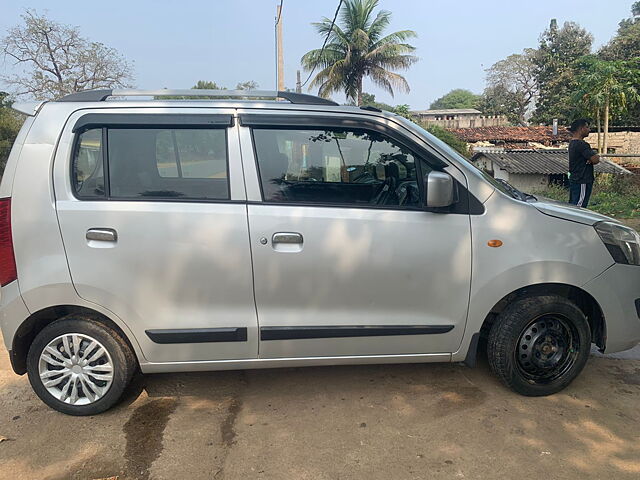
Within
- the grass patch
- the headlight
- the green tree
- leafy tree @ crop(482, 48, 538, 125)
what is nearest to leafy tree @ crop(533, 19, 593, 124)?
leafy tree @ crop(482, 48, 538, 125)

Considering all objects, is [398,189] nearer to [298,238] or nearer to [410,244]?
[410,244]

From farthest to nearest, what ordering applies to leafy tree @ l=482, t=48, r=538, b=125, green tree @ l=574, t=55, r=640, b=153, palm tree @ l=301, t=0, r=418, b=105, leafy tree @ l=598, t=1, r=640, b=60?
leafy tree @ l=482, t=48, r=538, b=125 < leafy tree @ l=598, t=1, r=640, b=60 < palm tree @ l=301, t=0, r=418, b=105 < green tree @ l=574, t=55, r=640, b=153

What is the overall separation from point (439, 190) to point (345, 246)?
2.06ft

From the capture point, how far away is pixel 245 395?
332cm

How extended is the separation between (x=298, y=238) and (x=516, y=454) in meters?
1.67

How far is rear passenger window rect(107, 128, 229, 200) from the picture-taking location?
114 inches

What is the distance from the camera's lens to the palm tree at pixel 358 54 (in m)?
26.9

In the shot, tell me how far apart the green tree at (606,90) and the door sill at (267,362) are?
74.9 feet

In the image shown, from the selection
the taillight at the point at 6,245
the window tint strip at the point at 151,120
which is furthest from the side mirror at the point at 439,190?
the taillight at the point at 6,245

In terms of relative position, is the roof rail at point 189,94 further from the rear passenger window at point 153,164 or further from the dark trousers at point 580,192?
the dark trousers at point 580,192

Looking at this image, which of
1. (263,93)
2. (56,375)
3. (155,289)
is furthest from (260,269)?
(56,375)

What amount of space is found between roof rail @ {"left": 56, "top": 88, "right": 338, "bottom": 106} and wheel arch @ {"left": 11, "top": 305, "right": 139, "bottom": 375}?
1.26m

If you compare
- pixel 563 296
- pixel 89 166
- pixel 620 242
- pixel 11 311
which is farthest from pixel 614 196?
pixel 11 311

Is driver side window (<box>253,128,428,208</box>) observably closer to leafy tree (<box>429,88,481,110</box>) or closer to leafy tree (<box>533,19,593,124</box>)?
leafy tree (<box>533,19,593,124</box>)
